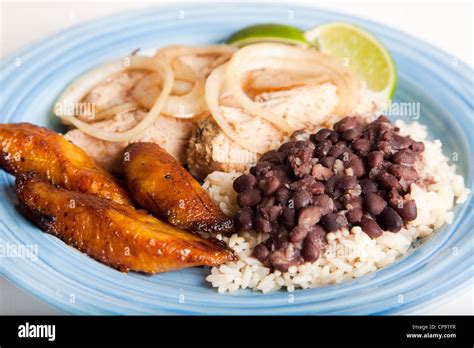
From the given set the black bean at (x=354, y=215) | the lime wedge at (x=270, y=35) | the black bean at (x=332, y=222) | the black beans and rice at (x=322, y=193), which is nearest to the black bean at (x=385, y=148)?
the black beans and rice at (x=322, y=193)

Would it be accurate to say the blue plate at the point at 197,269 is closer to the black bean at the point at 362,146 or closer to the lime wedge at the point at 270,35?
the lime wedge at the point at 270,35

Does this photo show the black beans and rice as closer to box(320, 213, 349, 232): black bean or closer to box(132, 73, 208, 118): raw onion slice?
box(320, 213, 349, 232): black bean

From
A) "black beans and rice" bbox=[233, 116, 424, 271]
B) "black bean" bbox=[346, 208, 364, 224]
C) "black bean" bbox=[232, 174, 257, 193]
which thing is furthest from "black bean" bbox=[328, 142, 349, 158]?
"black bean" bbox=[232, 174, 257, 193]

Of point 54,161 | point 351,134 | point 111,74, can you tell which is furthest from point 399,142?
point 111,74

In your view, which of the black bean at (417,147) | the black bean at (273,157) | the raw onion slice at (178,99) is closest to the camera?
the black bean at (273,157)
